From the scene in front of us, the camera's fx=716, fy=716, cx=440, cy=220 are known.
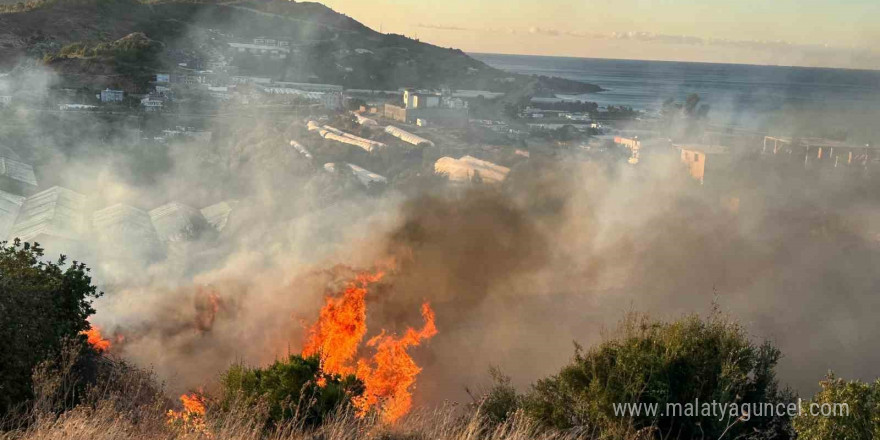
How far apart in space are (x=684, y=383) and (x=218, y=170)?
76.7 feet

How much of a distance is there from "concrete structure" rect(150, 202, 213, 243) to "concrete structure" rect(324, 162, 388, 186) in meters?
5.88

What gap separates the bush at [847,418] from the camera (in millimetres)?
6168

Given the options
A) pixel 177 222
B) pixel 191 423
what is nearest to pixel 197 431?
pixel 191 423

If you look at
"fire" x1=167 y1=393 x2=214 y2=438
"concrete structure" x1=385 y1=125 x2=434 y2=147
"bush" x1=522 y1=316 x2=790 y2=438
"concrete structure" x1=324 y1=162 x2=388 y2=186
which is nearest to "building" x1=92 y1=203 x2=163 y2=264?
"concrete structure" x1=324 y1=162 x2=388 y2=186

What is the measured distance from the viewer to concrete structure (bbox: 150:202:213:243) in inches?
834

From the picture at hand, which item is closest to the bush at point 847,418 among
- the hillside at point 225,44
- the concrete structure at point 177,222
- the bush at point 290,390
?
the bush at point 290,390

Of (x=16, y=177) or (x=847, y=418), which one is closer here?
(x=847, y=418)

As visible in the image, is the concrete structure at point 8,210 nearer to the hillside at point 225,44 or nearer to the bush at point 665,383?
the hillside at point 225,44

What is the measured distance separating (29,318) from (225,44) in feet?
148

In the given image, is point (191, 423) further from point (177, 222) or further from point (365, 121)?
point (365, 121)

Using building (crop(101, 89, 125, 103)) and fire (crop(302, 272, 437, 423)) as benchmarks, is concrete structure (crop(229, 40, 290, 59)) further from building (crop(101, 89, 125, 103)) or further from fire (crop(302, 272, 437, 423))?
fire (crop(302, 272, 437, 423))

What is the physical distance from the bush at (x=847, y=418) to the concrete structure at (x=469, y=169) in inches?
715

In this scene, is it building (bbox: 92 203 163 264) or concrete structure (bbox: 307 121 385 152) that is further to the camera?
concrete structure (bbox: 307 121 385 152)

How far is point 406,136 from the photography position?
33875 mm
